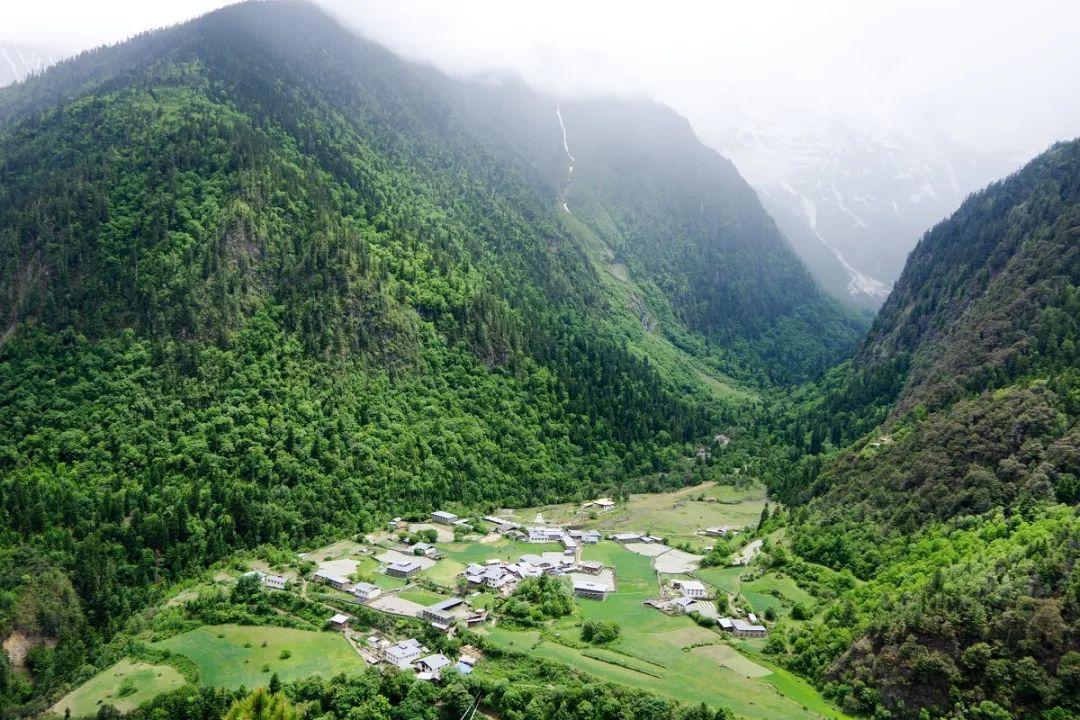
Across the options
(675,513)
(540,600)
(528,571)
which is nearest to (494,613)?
(540,600)

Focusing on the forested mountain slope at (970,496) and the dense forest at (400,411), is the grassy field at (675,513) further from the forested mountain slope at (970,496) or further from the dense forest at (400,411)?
the forested mountain slope at (970,496)

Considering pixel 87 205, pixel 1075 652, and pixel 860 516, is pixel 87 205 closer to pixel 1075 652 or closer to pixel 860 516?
pixel 860 516

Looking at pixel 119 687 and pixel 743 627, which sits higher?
pixel 743 627

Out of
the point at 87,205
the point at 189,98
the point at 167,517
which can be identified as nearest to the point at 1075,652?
the point at 167,517

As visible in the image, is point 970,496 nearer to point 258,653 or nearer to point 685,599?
point 685,599

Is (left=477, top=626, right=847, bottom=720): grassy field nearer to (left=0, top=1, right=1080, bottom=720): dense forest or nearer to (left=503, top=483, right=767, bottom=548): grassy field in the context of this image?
(left=0, top=1, right=1080, bottom=720): dense forest

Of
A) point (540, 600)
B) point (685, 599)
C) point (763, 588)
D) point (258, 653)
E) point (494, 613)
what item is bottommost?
point (258, 653)
